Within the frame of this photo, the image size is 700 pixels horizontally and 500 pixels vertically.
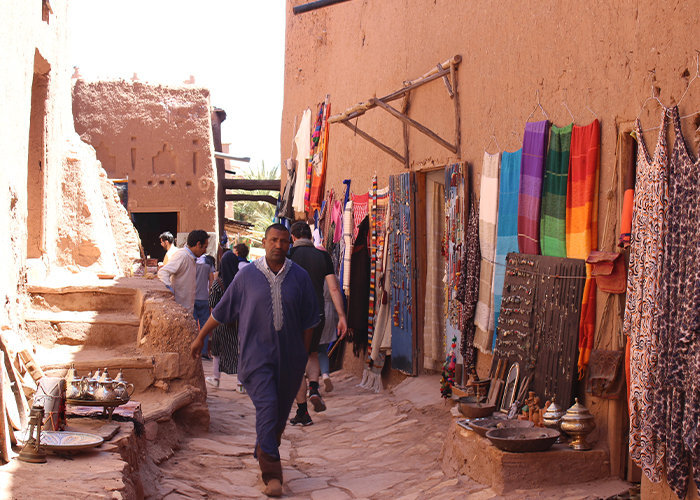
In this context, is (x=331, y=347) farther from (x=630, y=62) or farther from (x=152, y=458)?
(x=630, y=62)

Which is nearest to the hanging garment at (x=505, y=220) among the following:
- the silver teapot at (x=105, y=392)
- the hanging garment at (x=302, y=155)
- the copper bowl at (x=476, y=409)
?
the copper bowl at (x=476, y=409)

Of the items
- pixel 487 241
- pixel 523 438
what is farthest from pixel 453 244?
pixel 523 438

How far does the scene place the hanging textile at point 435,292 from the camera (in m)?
7.93

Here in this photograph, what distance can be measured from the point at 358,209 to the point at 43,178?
3542 millimetres

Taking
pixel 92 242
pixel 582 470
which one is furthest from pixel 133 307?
pixel 582 470

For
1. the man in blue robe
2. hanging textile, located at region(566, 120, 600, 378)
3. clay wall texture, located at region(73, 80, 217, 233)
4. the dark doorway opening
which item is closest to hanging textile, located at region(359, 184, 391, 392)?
the man in blue robe

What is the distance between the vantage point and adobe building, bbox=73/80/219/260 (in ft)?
55.6

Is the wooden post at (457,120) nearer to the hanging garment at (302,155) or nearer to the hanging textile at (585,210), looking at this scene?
the hanging textile at (585,210)

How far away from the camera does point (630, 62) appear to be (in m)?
4.68

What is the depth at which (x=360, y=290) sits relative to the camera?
9414 millimetres

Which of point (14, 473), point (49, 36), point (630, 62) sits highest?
point (49, 36)

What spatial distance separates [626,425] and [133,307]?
499 cm

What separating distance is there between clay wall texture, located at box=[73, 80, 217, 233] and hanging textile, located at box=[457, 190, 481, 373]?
38.1ft

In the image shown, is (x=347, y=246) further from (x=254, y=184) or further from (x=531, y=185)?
(x=254, y=184)
